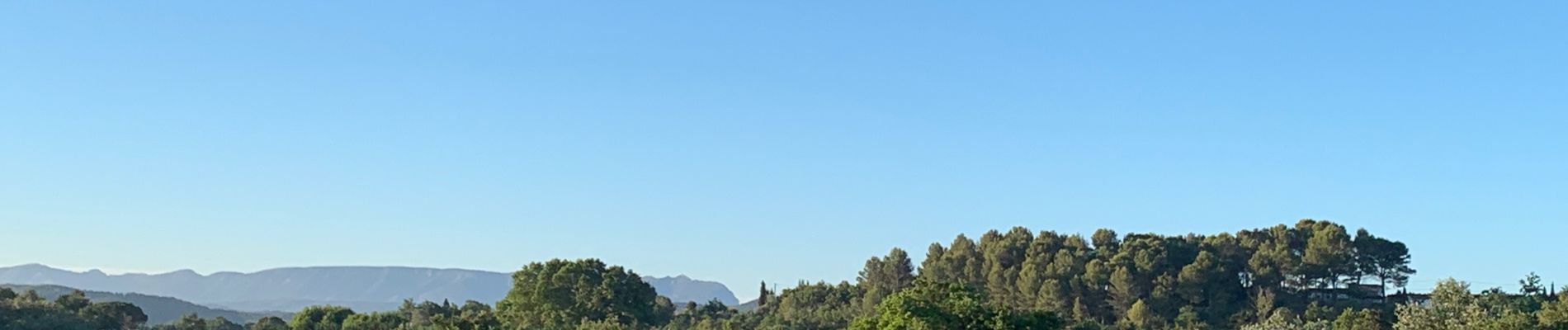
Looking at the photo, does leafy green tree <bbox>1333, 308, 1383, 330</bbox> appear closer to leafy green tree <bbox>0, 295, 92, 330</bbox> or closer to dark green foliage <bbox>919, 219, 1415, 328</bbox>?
dark green foliage <bbox>919, 219, 1415, 328</bbox>

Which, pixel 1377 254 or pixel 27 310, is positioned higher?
pixel 1377 254

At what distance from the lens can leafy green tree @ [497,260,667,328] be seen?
71750 mm

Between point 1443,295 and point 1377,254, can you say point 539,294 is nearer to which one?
point 1443,295

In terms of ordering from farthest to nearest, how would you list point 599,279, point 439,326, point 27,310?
point 599,279, point 27,310, point 439,326

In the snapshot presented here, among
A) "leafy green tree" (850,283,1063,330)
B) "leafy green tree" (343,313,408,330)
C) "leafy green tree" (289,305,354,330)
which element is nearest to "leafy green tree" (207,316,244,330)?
"leafy green tree" (289,305,354,330)

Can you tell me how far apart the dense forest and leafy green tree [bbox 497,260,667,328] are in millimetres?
80

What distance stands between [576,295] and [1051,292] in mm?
30217

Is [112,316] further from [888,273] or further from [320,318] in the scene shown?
[888,273]

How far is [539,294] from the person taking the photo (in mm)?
72625

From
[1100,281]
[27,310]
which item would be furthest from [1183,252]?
[27,310]

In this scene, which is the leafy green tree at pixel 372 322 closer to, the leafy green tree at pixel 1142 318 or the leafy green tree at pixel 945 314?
the leafy green tree at pixel 945 314

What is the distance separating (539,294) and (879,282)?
32.5 m

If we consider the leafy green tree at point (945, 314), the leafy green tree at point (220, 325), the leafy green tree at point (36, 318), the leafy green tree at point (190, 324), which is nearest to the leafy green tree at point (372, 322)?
the leafy green tree at point (190, 324)

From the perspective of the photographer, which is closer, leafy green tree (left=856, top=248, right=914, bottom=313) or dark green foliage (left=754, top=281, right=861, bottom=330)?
dark green foliage (left=754, top=281, right=861, bottom=330)
